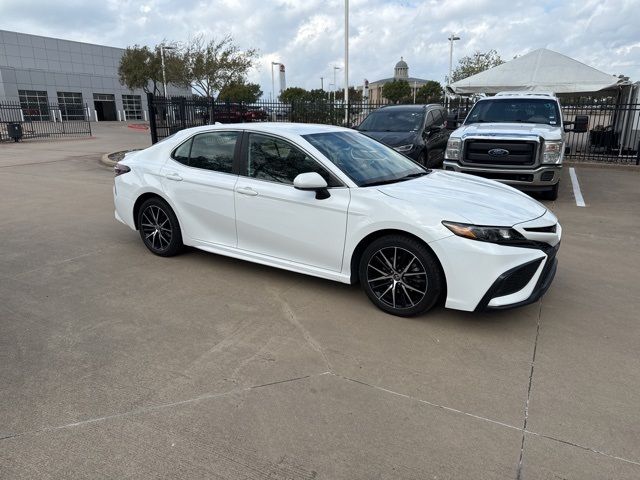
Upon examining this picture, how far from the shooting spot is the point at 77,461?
7.97ft

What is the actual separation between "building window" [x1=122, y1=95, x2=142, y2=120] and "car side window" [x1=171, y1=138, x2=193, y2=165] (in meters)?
61.5

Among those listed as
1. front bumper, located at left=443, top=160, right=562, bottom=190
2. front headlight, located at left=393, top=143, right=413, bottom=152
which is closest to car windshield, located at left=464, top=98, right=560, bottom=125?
front headlight, located at left=393, top=143, right=413, bottom=152

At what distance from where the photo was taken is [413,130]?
10.6 meters

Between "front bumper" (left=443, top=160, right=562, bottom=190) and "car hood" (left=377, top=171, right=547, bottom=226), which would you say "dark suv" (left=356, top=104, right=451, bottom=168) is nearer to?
"front bumper" (left=443, top=160, right=562, bottom=190)

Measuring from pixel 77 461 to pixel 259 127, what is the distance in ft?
11.0

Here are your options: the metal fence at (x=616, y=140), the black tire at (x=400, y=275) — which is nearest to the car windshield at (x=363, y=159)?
the black tire at (x=400, y=275)

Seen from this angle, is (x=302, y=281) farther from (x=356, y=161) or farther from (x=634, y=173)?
(x=634, y=173)

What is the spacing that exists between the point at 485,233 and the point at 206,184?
2796mm

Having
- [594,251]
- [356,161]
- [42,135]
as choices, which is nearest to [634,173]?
[594,251]

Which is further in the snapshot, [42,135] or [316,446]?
[42,135]

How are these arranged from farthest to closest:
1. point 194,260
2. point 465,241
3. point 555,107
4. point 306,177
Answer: point 555,107, point 194,260, point 306,177, point 465,241

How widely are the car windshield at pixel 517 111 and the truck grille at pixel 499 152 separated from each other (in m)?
1.52

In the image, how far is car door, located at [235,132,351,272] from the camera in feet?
13.5

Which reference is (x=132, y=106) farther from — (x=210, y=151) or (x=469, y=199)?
(x=469, y=199)
